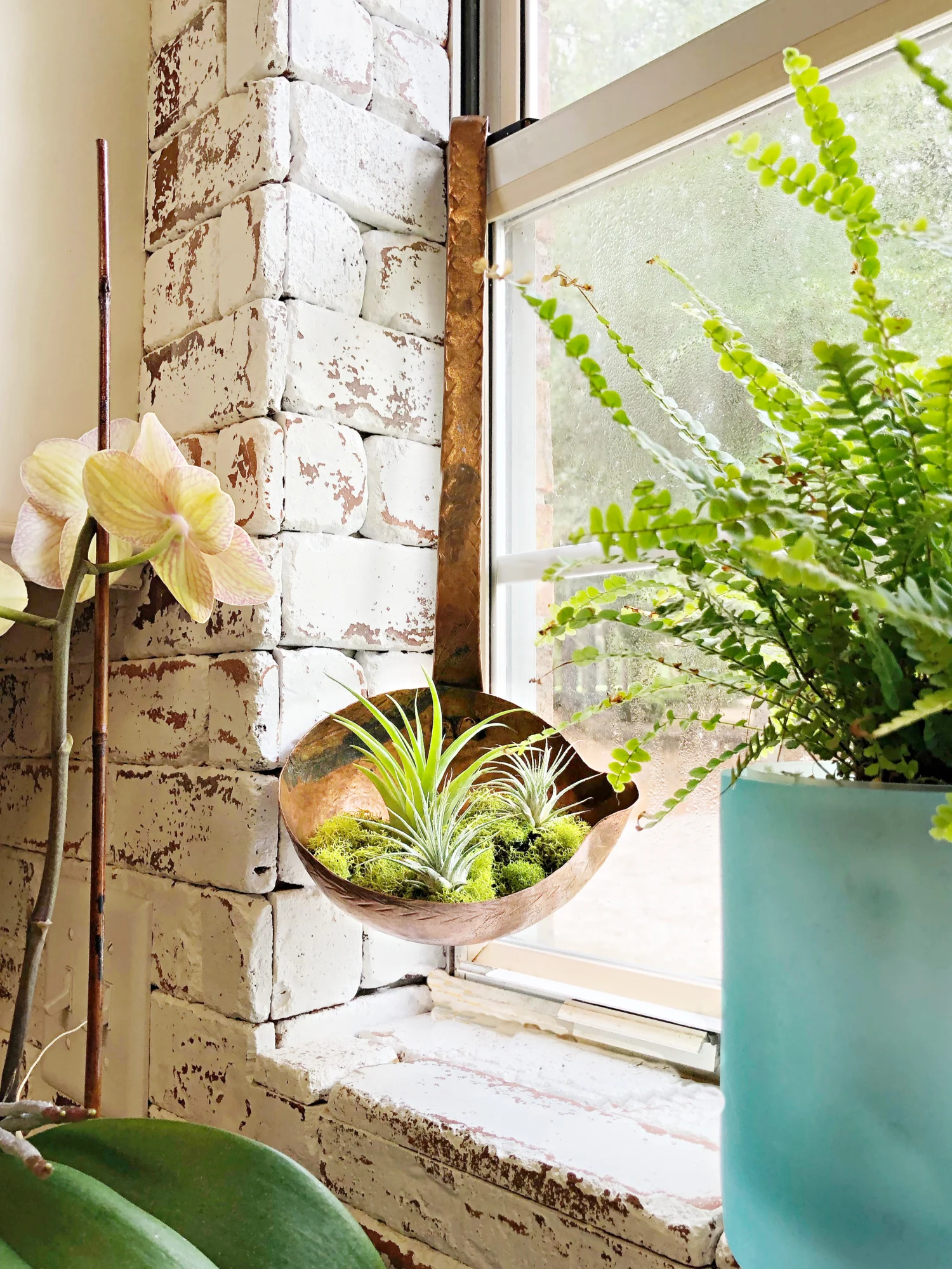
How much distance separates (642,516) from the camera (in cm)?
33

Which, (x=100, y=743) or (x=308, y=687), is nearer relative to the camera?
(x=100, y=743)

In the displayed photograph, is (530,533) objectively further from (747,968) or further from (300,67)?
(747,968)

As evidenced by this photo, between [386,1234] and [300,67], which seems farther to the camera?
[300,67]

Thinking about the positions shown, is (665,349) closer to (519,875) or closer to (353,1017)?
(519,875)

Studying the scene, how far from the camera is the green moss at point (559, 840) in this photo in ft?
2.64

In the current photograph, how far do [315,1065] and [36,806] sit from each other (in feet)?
1.75

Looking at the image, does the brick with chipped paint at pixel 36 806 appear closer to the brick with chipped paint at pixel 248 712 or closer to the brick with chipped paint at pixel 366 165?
the brick with chipped paint at pixel 248 712

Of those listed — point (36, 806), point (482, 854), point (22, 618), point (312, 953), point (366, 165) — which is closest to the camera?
point (22, 618)

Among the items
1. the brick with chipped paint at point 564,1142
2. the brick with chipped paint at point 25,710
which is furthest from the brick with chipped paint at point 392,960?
the brick with chipped paint at point 25,710

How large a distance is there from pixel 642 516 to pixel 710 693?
55 centimetres

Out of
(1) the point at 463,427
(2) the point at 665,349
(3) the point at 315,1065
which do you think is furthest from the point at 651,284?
(3) the point at 315,1065

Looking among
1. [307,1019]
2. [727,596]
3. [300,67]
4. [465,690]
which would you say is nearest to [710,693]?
[465,690]

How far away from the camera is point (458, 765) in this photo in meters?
0.91

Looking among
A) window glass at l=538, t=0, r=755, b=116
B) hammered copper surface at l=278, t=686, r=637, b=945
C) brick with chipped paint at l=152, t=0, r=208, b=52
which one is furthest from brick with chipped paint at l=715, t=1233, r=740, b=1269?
brick with chipped paint at l=152, t=0, r=208, b=52
